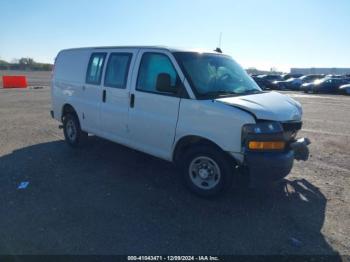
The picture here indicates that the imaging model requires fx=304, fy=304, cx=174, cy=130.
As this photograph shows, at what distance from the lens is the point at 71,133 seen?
689cm

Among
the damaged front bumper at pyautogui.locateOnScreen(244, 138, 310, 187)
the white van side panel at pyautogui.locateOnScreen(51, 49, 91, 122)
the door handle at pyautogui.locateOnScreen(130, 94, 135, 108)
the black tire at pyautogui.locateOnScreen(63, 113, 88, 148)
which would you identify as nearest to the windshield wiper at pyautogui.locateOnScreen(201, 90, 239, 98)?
the damaged front bumper at pyautogui.locateOnScreen(244, 138, 310, 187)

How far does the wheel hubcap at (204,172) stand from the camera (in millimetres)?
4250

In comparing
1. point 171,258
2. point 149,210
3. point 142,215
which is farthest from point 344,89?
point 171,258

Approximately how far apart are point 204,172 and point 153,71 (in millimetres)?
1763

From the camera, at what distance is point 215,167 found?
4.23 metres

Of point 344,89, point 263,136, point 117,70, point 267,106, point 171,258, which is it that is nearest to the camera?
point 171,258

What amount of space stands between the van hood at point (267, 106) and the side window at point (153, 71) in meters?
0.80

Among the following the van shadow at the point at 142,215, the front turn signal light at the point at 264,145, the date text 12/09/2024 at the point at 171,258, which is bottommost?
the date text 12/09/2024 at the point at 171,258

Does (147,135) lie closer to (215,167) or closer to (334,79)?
(215,167)

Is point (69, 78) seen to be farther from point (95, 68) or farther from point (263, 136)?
point (263, 136)

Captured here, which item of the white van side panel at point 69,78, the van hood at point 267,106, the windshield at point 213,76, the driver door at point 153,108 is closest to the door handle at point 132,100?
the driver door at point 153,108

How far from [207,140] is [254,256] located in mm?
1646

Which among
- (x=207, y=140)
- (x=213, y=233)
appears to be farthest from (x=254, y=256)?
(x=207, y=140)

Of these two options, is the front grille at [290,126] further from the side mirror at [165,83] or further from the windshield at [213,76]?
the side mirror at [165,83]
